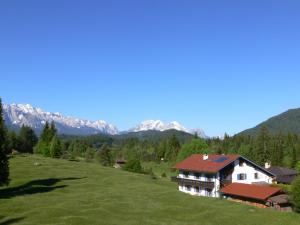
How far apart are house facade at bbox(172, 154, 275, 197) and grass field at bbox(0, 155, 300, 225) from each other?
6.98m

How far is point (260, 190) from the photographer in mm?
66438

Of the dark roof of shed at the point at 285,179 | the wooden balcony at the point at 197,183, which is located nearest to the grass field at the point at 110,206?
the wooden balcony at the point at 197,183

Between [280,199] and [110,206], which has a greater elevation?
[280,199]

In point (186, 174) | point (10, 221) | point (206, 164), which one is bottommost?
point (10, 221)

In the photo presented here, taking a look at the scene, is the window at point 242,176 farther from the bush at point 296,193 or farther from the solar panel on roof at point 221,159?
the bush at point 296,193

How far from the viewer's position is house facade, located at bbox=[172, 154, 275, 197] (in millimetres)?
74438

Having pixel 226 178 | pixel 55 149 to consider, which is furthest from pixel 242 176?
pixel 55 149

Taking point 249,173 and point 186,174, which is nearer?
point 249,173

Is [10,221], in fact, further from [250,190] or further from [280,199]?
[250,190]

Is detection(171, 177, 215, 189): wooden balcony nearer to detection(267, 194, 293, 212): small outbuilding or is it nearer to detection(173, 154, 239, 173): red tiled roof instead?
detection(173, 154, 239, 173): red tiled roof

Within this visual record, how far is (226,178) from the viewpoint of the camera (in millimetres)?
75250

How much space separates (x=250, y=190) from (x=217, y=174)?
7.79 metres

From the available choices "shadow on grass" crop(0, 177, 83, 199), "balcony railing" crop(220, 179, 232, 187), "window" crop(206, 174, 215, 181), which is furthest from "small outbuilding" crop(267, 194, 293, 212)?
"shadow on grass" crop(0, 177, 83, 199)

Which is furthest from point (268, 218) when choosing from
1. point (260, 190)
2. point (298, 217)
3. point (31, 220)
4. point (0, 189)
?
point (0, 189)
